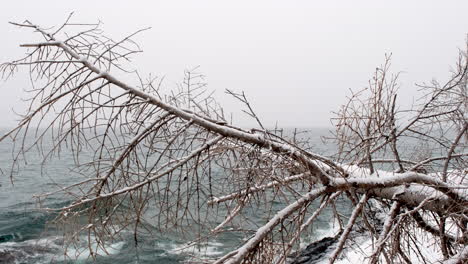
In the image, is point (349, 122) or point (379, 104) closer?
point (379, 104)

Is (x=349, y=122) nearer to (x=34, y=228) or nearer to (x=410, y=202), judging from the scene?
(x=410, y=202)

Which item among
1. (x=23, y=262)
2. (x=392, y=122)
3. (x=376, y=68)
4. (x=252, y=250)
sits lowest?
(x=23, y=262)

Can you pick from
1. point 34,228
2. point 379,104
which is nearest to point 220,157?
point 379,104

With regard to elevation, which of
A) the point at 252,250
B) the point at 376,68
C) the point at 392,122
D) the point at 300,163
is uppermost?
the point at 376,68

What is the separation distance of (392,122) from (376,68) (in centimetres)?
87

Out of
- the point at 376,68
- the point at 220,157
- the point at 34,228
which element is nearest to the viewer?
the point at 220,157

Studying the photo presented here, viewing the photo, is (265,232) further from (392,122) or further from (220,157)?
(392,122)

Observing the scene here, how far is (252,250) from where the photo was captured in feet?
12.0

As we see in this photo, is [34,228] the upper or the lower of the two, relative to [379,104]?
lower

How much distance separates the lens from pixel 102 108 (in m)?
3.29

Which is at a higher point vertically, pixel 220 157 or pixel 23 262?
pixel 220 157

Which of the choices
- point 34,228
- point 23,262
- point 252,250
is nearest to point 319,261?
point 252,250

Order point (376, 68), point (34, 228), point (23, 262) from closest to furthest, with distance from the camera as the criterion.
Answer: point (376, 68) → point (23, 262) → point (34, 228)

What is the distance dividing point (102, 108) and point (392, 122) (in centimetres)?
430
